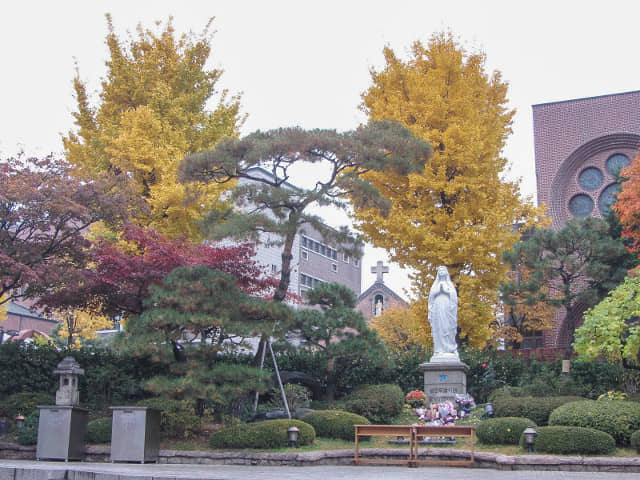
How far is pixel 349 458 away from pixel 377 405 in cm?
367

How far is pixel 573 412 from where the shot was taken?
13547 mm

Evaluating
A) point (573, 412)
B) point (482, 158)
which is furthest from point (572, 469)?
point (482, 158)

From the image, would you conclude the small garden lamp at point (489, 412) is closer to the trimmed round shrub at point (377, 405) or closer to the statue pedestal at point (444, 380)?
the statue pedestal at point (444, 380)

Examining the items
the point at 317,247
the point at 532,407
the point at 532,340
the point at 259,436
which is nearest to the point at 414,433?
the point at 259,436

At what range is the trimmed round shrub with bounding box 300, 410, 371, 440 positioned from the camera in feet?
49.0

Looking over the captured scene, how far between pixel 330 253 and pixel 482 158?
109ft

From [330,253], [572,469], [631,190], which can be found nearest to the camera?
[572,469]

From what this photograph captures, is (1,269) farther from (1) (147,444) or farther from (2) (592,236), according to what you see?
(2) (592,236)

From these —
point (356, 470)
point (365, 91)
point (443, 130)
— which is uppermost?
point (365, 91)

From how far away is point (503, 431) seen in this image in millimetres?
13734

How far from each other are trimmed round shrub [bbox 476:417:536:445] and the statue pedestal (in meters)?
3.94

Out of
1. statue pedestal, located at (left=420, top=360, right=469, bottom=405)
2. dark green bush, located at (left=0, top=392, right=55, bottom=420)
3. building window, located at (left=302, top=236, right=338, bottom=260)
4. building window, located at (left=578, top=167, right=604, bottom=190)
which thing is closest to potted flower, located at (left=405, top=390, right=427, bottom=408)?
statue pedestal, located at (left=420, top=360, right=469, bottom=405)

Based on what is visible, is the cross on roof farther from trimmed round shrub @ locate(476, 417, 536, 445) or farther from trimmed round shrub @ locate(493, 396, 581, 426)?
trimmed round shrub @ locate(476, 417, 536, 445)

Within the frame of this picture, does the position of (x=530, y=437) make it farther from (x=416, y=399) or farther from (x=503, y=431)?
(x=416, y=399)
